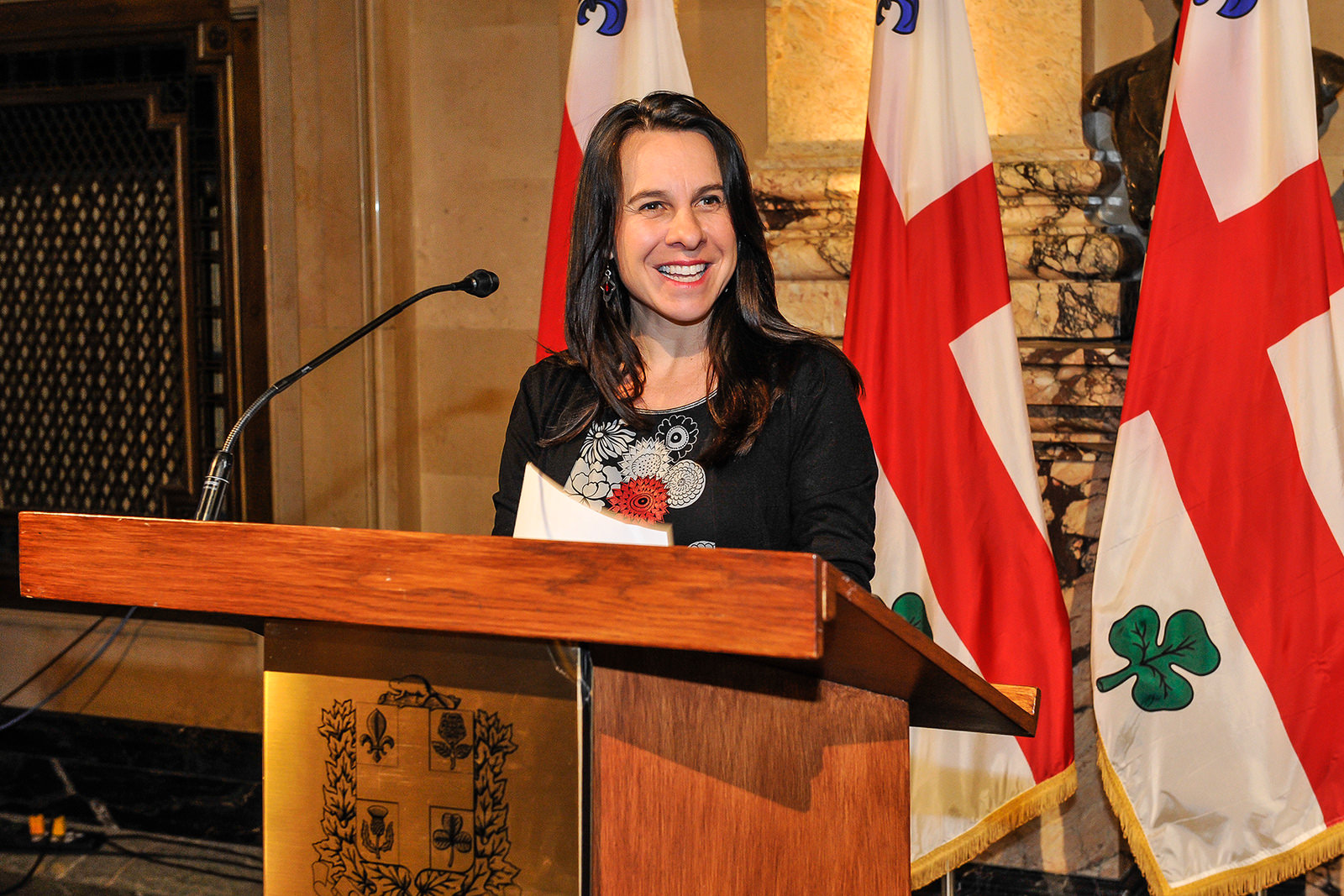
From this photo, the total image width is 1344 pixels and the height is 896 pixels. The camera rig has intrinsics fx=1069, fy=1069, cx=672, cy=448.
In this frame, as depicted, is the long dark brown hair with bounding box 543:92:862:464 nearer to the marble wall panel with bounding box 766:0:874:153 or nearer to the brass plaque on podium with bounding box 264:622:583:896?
the brass plaque on podium with bounding box 264:622:583:896

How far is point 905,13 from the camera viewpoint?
2.37 meters

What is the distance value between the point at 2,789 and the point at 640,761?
12.1ft

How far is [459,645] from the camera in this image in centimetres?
81

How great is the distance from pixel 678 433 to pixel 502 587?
0.64 metres

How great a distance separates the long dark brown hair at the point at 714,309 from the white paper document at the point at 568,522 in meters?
0.44

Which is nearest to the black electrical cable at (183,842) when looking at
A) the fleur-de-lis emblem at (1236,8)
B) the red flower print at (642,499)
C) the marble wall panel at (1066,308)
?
the red flower print at (642,499)

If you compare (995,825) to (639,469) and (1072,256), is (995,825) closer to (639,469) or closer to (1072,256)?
(1072,256)

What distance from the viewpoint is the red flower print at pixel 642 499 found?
126 centimetres

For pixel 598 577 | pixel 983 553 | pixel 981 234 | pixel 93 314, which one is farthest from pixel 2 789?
pixel 598 577

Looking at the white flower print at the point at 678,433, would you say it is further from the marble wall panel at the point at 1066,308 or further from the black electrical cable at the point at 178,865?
the black electrical cable at the point at 178,865

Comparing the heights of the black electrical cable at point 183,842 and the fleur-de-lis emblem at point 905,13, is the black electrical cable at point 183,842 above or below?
below

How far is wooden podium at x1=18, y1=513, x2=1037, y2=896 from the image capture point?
757 millimetres

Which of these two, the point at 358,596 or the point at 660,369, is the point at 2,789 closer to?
the point at 660,369

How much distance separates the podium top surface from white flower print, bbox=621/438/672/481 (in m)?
0.46
